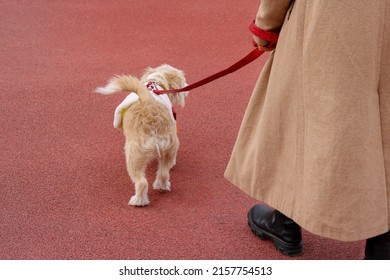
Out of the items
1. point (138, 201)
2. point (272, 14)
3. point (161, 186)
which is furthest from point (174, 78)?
point (272, 14)

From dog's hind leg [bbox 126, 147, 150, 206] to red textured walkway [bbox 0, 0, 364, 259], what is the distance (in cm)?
6

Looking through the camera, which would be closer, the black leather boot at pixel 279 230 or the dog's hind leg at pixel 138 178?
the black leather boot at pixel 279 230

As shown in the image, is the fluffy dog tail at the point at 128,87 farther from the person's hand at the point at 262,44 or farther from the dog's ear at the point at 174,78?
the person's hand at the point at 262,44

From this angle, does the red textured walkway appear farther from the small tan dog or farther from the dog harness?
the dog harness

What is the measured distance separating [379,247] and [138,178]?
4.51 ft

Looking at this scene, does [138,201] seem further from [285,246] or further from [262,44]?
[262,44]

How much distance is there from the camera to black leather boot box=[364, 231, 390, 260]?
2361mm

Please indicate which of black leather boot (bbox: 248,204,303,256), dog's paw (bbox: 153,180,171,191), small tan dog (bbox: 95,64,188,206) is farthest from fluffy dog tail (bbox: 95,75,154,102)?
black leather boot (bbox: 248,204,303,256)

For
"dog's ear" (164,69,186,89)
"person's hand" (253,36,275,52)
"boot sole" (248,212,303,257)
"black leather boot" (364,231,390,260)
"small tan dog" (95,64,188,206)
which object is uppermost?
"person's hand" (253,36,275,52)

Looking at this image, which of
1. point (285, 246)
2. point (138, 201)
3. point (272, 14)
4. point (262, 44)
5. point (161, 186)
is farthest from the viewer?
point (161, 186)

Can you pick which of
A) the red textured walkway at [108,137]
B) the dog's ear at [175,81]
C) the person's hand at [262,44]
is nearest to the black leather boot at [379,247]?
the red textured walkway at [108,137]

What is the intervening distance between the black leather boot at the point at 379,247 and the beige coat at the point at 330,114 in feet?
0.51

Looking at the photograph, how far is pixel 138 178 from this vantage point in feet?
10.5

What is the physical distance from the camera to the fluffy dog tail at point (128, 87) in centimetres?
314
